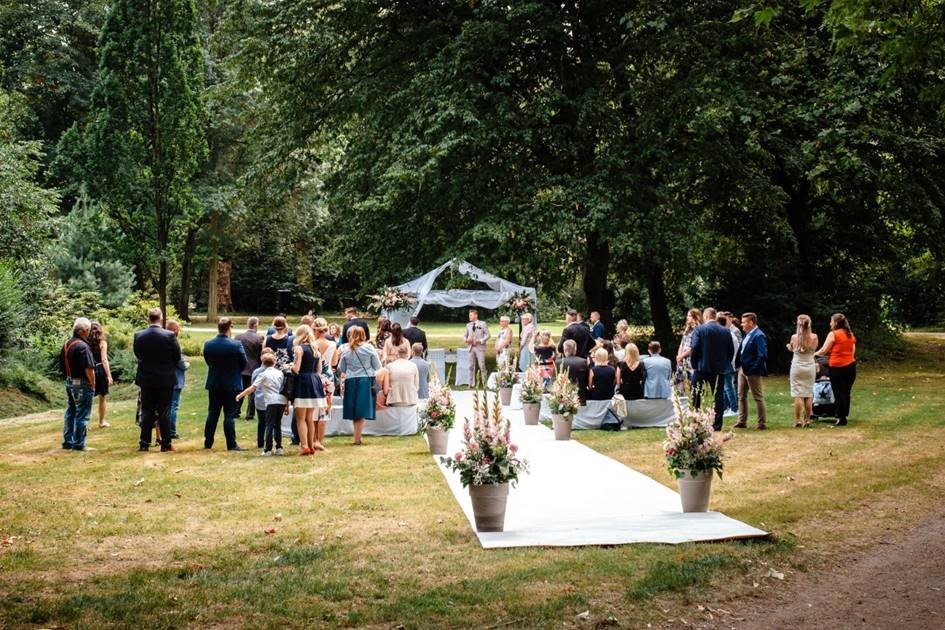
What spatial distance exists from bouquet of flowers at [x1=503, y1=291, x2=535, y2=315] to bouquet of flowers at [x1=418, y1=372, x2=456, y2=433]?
36.3 feet

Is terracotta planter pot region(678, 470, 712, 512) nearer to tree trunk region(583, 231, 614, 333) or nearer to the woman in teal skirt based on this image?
the woman in teal skirt

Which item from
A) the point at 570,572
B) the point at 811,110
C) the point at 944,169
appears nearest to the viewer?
the point at 570,572

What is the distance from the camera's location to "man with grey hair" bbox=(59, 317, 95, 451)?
500 inches

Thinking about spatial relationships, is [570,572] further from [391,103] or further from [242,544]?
[391,103]

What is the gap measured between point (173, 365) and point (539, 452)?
5239 millimetres

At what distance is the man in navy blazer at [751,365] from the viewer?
574 inches

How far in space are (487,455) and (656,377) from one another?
820cm

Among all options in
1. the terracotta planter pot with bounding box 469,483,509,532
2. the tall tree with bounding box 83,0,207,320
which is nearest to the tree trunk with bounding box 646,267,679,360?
the tall tree with bounding box 83,0,207,320

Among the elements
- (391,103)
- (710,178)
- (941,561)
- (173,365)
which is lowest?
(941,561)

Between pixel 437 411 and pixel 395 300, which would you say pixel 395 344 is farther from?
pixel 395 300

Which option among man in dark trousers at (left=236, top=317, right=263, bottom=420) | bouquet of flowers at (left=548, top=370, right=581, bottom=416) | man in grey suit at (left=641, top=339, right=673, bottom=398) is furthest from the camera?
man in grey suit at (left=641, top=339, right=673, bottom=398)

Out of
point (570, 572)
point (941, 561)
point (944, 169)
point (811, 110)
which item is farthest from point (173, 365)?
point (944, 169)

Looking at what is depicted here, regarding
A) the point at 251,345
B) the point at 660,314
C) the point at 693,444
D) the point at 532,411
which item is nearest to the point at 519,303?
the point at 660,314

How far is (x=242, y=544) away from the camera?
796 cm
